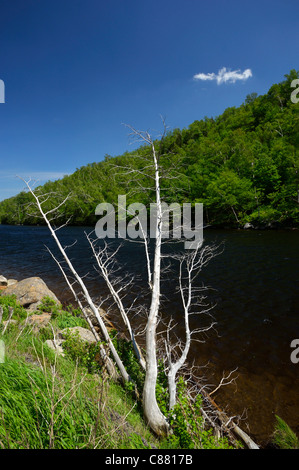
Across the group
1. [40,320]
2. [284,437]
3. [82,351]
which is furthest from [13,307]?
[284,437]

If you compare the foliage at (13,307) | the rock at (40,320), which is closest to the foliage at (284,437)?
the rock at (40,320)

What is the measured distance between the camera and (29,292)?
11.4 metres

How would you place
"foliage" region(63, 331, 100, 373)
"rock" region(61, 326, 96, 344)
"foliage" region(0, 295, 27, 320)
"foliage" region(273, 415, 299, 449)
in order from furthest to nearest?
"foliage" region(0, 295, 27, 320)
"rock" region(61, 326, 96, 344)
"foliage" region(63, 331, 100, 373)
"foliage" region(273, 415, 299, 449)

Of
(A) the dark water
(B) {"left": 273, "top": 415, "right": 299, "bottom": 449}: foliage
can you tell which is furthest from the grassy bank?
(A) the dark water

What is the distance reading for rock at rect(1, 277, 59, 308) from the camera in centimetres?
1104

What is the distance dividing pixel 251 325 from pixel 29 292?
11.0m

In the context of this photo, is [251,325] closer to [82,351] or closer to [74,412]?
[82,351]

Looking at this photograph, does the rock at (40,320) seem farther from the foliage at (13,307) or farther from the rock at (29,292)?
the rock at (29,292)

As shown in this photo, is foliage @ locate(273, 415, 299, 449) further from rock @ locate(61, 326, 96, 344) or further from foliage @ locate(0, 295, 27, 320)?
foliage @ locate(0, 295, 27, 320)

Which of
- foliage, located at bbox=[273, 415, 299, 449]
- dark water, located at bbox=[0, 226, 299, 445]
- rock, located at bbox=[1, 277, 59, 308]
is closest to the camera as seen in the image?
foliage, located at bbox=[273, 415, 299, 449]

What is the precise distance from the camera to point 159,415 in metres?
4.29

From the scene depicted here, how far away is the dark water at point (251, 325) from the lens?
18.4 feet

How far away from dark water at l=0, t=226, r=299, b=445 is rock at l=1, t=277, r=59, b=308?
1.56 meters
